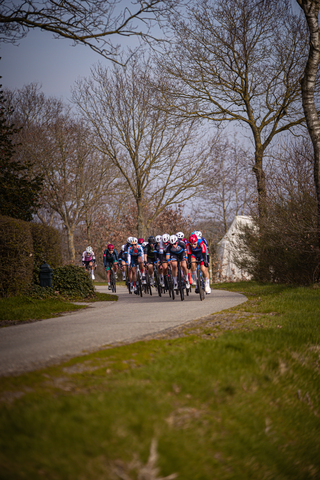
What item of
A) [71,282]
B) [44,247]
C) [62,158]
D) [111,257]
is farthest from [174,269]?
[62,158]

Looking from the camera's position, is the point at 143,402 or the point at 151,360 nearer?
the point at 143,402

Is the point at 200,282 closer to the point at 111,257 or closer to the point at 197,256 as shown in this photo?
the point at 197,256

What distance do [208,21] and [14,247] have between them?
45.2 ft

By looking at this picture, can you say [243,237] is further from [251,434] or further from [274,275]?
[251,434]

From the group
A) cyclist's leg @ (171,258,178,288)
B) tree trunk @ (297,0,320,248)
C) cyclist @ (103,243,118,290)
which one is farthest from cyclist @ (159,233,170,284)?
cyclist @ (103,243,118,290)

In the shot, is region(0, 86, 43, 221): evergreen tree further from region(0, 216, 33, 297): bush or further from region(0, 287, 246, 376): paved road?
region(0, 287, 246, 376): paved road

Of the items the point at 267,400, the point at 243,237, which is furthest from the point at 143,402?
the point at 243,237

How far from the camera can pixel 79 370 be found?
12.6ft

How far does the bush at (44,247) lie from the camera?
13466 mm

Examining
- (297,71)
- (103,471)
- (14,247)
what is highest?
(297,71)

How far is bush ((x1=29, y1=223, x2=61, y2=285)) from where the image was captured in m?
13.5

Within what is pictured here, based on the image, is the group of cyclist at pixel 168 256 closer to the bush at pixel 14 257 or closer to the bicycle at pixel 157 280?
the bicycle at pixel 157 280

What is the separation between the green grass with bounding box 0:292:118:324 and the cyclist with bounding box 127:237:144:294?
4036mm

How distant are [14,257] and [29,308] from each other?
1695 millimetres
